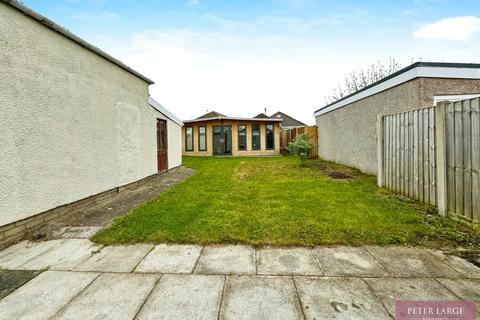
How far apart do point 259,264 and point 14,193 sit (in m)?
3.68

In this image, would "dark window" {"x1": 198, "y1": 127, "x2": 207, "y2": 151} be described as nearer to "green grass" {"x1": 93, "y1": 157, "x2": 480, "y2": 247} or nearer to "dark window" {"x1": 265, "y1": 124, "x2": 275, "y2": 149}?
"dark window" {"x1": 265, "y1": 124, "x2": 275, "y2": 149}

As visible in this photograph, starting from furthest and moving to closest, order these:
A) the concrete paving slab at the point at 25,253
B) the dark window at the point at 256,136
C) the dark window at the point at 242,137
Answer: the dark window at the point at 256,136 → the dark window at the point at 242,137 → the concrete paving slab at the point at 25,253

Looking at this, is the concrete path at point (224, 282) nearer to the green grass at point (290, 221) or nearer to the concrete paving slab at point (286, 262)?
the concrete paving slab at point (286, 262)

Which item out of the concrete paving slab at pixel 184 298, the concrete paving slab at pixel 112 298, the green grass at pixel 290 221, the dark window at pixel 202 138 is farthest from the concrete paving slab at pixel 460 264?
the dark window at pixel 202 138

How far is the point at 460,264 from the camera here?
241cm

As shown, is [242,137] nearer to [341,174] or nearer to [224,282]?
[341,174]

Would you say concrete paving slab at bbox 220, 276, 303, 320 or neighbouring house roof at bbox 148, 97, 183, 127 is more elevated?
neighbouring house roof at bbox 148, 97, 183, 127

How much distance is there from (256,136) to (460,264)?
18.3 m

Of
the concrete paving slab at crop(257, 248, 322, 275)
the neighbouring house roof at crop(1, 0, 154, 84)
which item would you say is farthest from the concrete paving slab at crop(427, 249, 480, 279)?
the neighbouring house roof at crop(1, 0, 154, 84)

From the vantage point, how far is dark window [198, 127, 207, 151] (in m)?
20.5

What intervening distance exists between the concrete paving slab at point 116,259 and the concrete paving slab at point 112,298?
0.49 ft

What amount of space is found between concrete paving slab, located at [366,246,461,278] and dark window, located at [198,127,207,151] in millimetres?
18557

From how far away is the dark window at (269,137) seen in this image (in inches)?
811

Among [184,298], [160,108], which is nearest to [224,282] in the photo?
[184,298]
